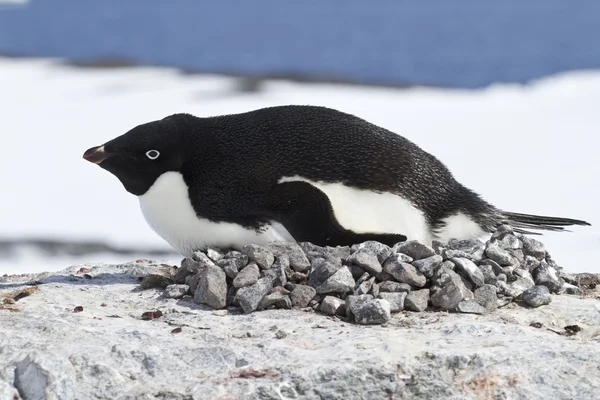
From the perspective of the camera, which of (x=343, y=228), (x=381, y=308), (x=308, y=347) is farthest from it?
(x=343, y=228)

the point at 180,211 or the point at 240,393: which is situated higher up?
the point at 180,211

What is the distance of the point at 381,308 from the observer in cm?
441

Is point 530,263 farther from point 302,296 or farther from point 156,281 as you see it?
point 156,281

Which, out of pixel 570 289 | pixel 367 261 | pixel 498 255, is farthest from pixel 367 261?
pixel 570 289

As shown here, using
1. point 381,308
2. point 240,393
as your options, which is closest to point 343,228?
point 381,308

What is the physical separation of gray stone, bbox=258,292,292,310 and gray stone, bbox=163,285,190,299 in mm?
454

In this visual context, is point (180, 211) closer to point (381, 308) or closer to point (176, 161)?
point (176, 161)

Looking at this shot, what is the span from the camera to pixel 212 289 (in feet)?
15.3

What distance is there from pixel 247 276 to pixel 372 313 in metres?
0.68

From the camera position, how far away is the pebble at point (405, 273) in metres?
4.69

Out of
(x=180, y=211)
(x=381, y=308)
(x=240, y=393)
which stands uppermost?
(x=180, y=211)

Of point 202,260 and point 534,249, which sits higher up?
point 534,249

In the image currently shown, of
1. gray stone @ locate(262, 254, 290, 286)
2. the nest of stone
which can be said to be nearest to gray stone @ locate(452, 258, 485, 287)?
the nest of stone

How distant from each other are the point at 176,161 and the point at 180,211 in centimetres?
28
